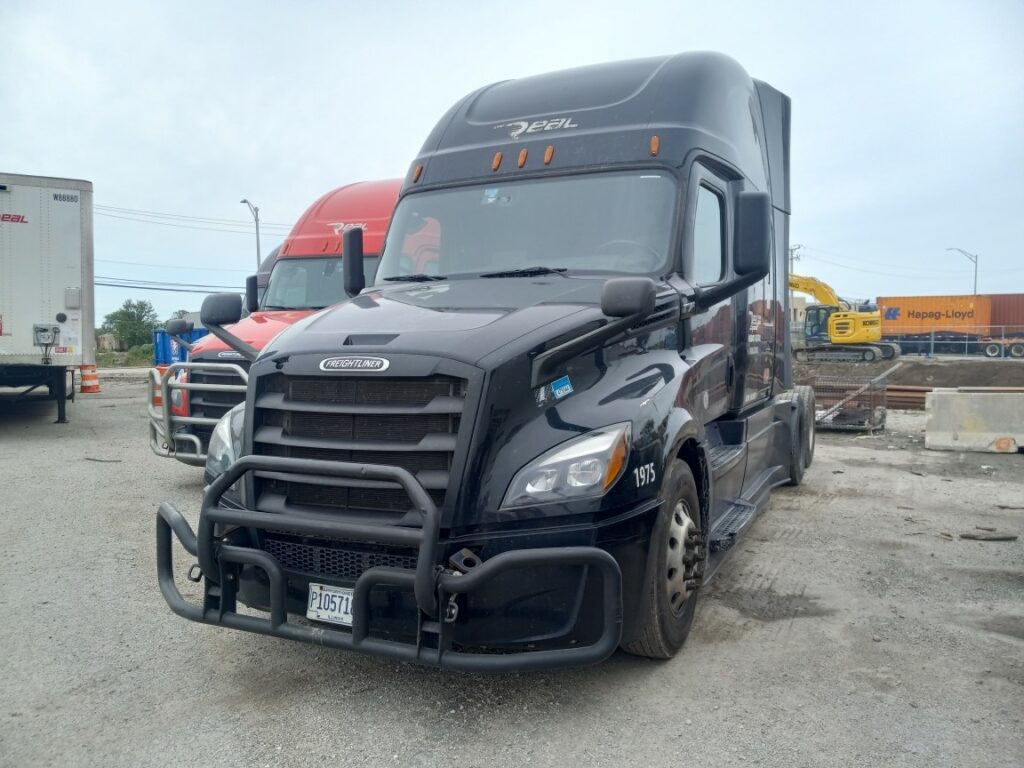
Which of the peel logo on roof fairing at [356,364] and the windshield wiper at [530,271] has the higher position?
the windshield wiper at [530,271]

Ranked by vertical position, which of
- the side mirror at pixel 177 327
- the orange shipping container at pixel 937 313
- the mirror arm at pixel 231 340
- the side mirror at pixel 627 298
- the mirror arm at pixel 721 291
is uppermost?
the orange shipping container at pixel 937 313

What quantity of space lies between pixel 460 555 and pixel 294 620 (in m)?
1.67

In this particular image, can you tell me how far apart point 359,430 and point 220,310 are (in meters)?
1.95

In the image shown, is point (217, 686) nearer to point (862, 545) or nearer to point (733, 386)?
point (733, 386)

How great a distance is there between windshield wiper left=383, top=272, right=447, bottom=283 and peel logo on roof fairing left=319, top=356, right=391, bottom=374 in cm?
139

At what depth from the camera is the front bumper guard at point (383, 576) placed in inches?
127

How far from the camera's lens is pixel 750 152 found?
6.48 m

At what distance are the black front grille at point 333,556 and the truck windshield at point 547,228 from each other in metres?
1.88

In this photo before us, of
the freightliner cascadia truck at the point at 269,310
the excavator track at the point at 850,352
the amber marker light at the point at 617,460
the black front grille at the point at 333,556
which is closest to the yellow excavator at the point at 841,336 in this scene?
the excavator track at the point at 850,352

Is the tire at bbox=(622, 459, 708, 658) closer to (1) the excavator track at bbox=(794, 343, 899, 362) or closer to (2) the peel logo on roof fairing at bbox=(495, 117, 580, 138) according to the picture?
(2) the peel logo on roof fairing at bbox=(495, 117, 580, 138)

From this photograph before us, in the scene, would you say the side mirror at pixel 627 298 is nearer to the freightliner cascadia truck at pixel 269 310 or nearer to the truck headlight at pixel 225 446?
the truck headlight at pixel 225 446

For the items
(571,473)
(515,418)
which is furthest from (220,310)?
(571,473)

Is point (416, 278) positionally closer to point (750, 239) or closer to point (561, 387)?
point (561, 387)

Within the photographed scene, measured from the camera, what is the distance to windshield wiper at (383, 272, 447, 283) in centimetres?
506
